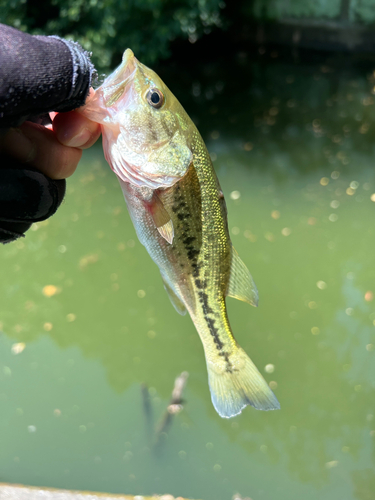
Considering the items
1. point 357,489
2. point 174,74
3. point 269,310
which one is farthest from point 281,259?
point 174,74

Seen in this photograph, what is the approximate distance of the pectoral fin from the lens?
1469 mm

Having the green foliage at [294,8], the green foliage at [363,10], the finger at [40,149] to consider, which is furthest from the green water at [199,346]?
the green foliage at [294,8]

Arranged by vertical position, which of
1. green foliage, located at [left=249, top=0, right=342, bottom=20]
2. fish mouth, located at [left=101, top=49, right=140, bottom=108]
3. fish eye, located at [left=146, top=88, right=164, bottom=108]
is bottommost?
green foliage, located at [left=249, top=0, right=342, bottom=20]

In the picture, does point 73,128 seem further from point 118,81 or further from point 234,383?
point 234,383

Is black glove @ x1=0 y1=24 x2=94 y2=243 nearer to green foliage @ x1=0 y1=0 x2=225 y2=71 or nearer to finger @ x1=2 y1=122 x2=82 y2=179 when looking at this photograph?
finger @ x1=2 y1=122 x2=82 y2=179

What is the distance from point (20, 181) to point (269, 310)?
281 centimetres

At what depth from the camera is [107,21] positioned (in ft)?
19.1

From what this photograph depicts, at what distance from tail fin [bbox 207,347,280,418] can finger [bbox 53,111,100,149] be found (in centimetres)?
100

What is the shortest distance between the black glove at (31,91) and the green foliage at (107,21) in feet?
16.5

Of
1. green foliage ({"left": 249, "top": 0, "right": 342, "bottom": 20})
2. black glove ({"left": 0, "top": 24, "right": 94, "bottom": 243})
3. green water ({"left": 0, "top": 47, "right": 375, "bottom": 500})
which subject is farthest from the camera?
green foliage ({"left": 249, "top": 0, "right": 342, "bottom": 20})

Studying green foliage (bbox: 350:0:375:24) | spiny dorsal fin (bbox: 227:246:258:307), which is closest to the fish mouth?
spiny dorsal fin (bbox: 227:246:258:307)

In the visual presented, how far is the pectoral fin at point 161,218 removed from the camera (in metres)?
1.47

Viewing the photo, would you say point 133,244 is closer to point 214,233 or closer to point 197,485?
point 197,485

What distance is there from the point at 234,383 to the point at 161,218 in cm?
76
